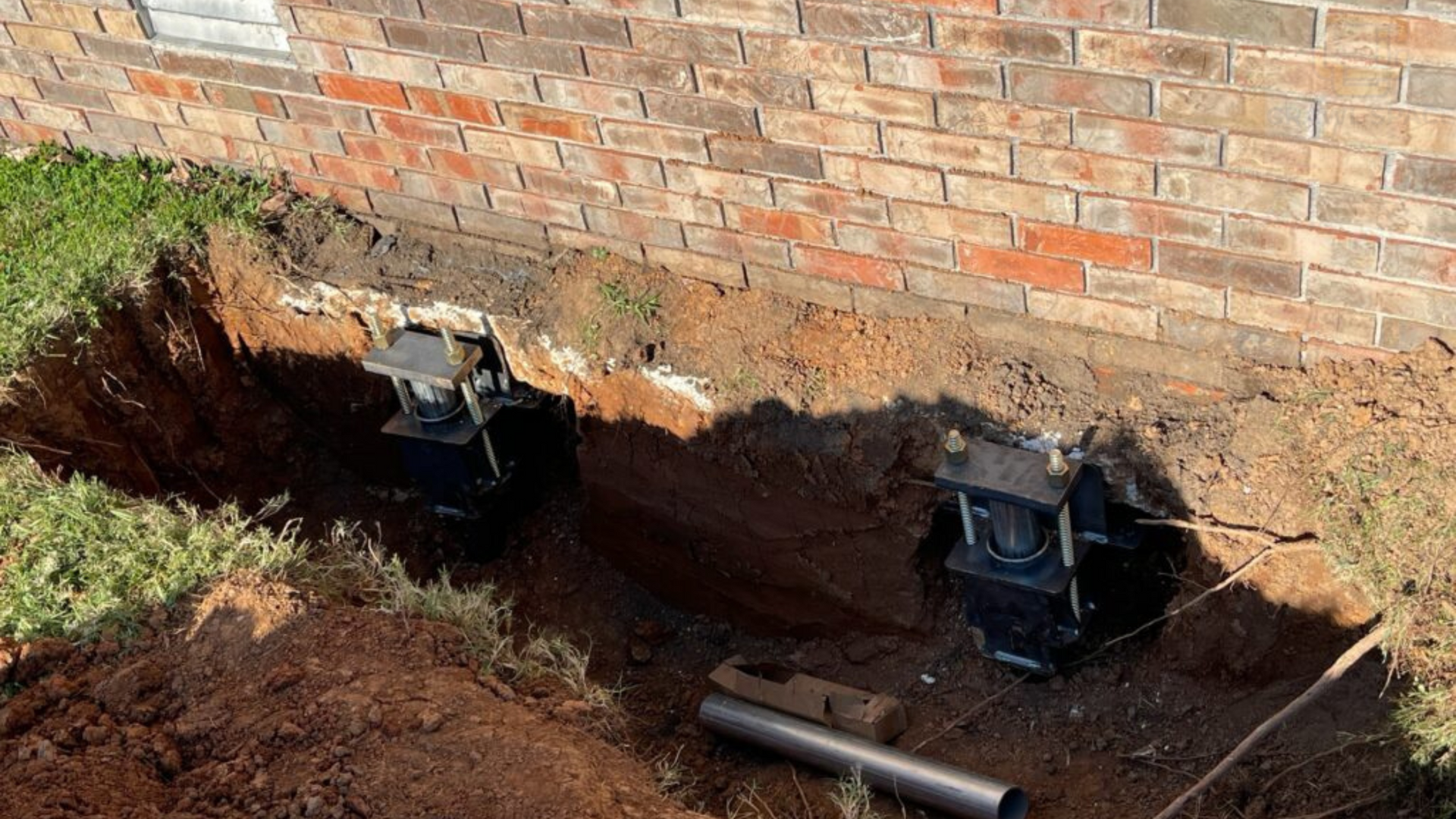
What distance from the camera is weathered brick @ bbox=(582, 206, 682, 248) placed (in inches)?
202

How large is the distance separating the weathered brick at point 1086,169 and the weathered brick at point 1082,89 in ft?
0.52

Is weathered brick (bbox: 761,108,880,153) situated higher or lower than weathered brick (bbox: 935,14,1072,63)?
lower

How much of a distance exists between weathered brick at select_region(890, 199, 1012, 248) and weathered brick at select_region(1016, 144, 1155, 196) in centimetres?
22

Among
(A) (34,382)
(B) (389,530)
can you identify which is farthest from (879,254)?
(A) (34,382)

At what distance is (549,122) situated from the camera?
16.6ft

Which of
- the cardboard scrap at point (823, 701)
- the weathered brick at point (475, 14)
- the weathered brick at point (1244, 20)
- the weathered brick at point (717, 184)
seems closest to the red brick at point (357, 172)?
the weathered brick at point (475, 14)

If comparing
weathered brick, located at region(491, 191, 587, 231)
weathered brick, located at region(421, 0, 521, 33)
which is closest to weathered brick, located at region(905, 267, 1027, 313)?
weathered brick, located at region(491, 191, 587, 231)

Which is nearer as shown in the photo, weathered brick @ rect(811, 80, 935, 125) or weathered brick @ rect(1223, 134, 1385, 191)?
weathered brick @ rect(1223, 134, 1385, 191)

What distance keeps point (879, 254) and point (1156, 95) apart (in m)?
1.11

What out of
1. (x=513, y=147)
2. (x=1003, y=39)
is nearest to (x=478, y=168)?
(x=513, y=147)

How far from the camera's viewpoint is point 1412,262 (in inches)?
155

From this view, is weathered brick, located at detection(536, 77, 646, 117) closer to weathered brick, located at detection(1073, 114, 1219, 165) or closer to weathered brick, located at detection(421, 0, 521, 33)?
weathered brick, located at detection(421, 0, 521, 33)

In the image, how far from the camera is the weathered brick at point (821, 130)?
4.46 metres

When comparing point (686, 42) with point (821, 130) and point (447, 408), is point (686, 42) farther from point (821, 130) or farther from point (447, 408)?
point (447, 408)
